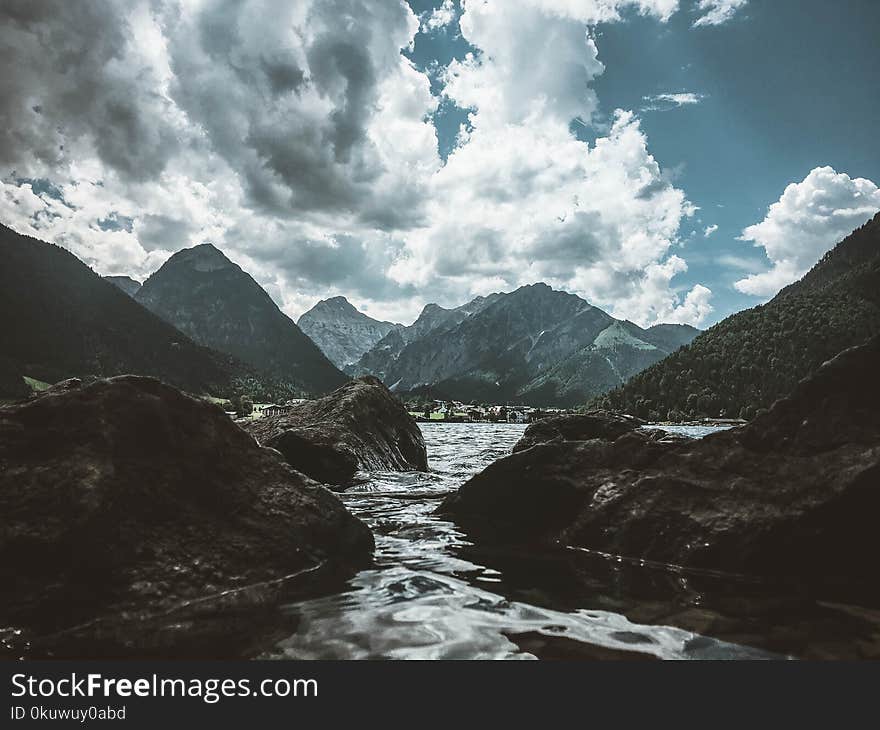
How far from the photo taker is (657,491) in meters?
7.98

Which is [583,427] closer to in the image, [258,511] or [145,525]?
[258,511]

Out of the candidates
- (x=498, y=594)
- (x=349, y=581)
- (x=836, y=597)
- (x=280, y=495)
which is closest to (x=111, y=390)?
(x=280, y=495)

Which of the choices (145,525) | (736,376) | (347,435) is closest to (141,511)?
(145,525)

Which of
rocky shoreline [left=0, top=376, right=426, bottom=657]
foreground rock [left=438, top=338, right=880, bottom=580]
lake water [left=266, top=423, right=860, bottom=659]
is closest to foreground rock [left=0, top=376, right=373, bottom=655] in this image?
rocky shoreline [left=0, top=376, right=426, bottom=657]

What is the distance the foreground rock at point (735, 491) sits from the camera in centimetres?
630

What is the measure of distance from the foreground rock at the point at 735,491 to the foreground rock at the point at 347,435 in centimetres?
695

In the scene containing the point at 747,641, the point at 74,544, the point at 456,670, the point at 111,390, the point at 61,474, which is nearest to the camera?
the point at 456,670

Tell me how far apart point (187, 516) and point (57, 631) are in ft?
6.23

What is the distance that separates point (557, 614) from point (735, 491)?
3.78 meters

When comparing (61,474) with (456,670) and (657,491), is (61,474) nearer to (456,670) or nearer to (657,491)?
(456,670)

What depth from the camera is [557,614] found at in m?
5.23

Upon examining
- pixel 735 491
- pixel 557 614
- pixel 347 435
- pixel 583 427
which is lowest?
pixel 557 614

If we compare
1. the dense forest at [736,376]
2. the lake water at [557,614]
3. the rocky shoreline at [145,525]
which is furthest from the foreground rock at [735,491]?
the dense forest at [736,376]

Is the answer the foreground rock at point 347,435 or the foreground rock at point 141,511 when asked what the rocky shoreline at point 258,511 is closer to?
the foreground rock at point 141,511
